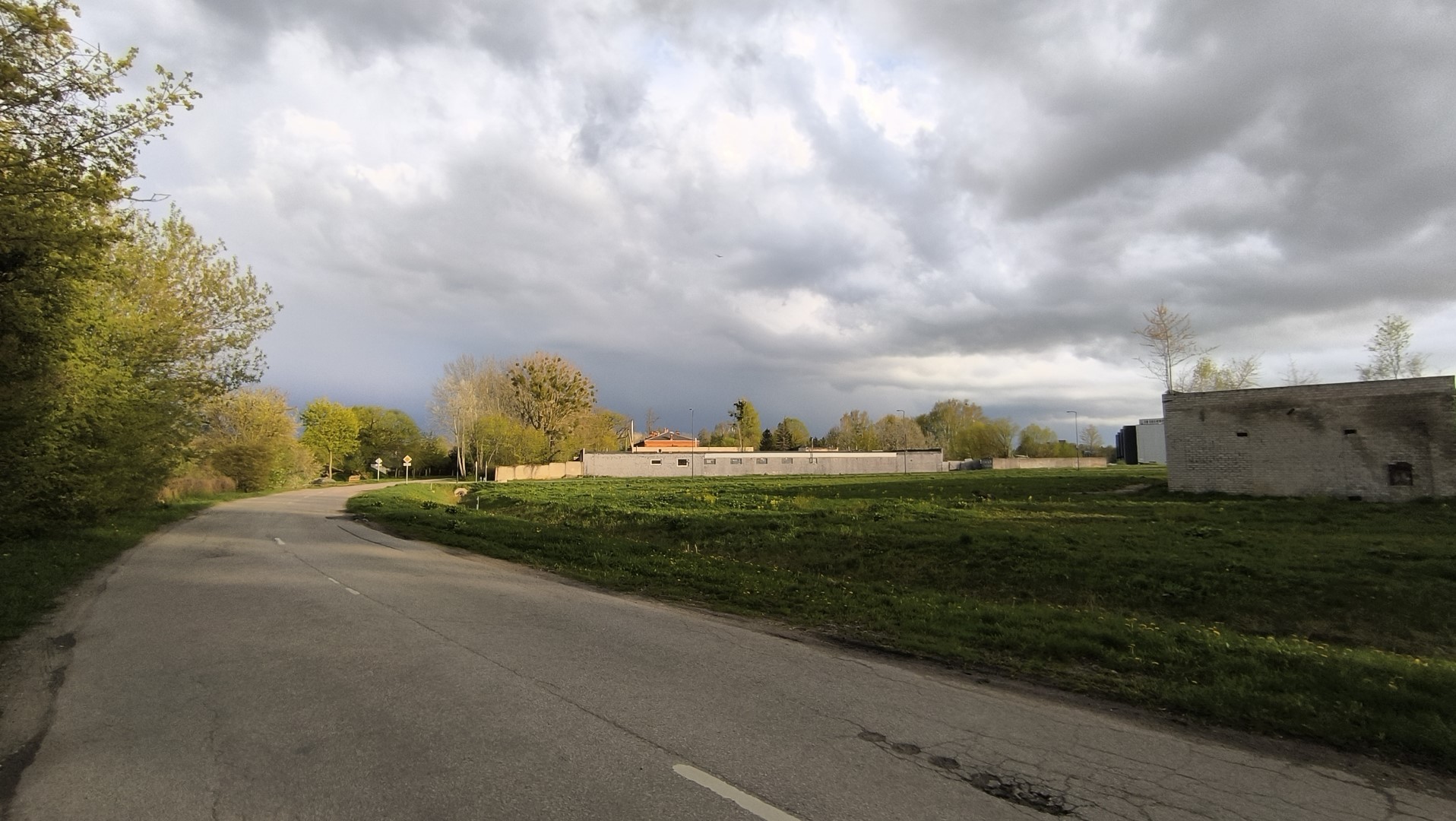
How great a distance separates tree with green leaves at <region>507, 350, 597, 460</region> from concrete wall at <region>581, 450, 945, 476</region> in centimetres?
550

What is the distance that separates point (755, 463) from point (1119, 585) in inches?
2740

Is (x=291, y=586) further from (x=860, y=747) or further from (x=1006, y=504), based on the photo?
(x=1006, y=504)

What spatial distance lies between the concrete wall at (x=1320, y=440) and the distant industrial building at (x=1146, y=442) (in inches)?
2856

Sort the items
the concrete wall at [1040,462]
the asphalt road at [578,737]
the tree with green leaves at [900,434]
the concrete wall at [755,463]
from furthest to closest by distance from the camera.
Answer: the tree with green leaves at [900,434]
the concrete wall at [1040,462]
the concrete wall at [755,463]
the asphalt road at [578,737]

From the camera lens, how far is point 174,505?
32.5 m

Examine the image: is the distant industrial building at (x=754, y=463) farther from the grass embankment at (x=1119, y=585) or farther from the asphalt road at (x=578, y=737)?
the asphalt road at (x=578, y=737)

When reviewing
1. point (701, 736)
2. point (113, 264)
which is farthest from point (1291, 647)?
point (113, 264)

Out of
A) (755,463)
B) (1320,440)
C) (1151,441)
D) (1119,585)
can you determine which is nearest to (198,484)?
(1119,585)

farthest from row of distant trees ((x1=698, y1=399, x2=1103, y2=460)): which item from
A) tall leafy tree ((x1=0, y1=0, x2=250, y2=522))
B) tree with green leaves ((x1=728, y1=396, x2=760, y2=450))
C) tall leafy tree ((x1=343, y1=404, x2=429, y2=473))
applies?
tall leafy tree ((x1=0, y1=0, x2=250, y2=522))

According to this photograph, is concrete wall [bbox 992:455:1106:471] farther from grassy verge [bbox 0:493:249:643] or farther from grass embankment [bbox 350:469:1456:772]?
grassy verge [bbox 0:493:249:643]

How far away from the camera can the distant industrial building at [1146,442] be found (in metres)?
96.3

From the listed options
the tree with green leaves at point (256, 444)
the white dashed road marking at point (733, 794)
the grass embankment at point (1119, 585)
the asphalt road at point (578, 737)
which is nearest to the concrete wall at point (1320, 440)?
the grass embankment at point (1119, 585)

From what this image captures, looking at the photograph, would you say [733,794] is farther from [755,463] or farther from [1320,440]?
[755,463]

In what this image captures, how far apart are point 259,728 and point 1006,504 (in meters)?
25.5
